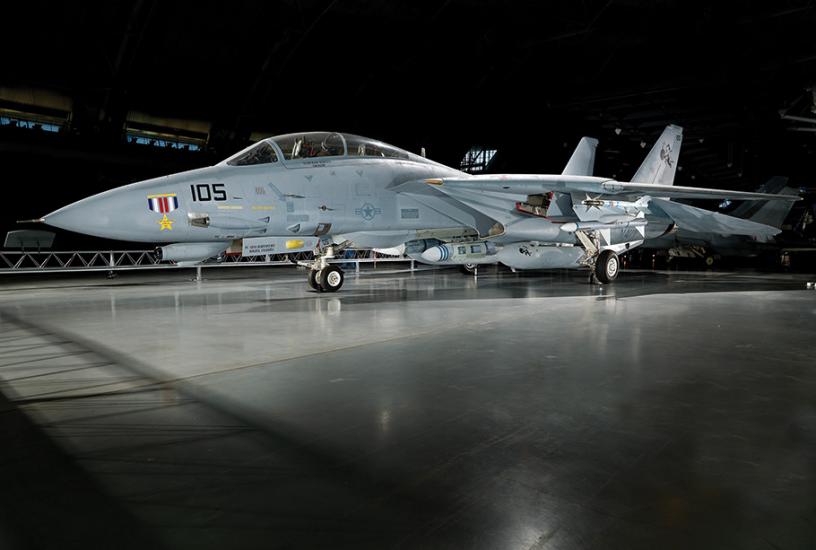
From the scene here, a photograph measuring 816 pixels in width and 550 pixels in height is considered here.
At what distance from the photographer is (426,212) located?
32.5 ft

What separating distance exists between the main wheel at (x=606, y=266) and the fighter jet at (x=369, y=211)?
0.08ft

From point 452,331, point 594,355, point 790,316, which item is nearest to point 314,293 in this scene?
point 452,331

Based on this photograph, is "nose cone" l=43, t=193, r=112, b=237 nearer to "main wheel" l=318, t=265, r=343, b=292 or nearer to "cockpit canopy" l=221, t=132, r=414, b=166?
"cockpit canopy" l=221, t=132, r=414, b=166

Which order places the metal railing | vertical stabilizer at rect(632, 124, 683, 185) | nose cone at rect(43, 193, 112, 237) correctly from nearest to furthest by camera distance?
nose cone at rect(43, 193, 112, 237)
the metal railing
vertical stabilizer at rect(632, 124, 683, 185)

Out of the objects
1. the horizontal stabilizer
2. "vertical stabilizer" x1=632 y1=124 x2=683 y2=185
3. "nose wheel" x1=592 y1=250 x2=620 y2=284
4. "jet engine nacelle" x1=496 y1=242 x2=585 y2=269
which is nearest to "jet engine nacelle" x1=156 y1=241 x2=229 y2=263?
"jet engine nacelle" x1=496 y1=242 x2=585 y2=269

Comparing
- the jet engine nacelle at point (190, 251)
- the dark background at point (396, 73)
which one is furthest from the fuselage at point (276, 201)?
the dark background at point (396, 73)

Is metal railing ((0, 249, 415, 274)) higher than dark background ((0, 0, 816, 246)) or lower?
lower

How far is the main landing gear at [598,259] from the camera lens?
1140 centimetres

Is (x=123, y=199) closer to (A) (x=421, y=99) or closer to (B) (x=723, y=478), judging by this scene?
(B) (x=723, y=478)

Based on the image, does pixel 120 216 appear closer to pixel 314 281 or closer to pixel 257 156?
pixel 257 156

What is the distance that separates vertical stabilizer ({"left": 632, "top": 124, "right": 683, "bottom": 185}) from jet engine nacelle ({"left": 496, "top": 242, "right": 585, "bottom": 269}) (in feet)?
14.1

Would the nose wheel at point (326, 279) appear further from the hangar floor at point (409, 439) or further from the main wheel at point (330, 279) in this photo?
the hangar floor at point (409, 439)

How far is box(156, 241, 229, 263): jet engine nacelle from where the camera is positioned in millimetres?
8031

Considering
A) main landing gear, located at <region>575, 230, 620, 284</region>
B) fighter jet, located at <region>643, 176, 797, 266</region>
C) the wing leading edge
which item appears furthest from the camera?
fighter jet, located at <region>643, 176, 797, 266</region>
